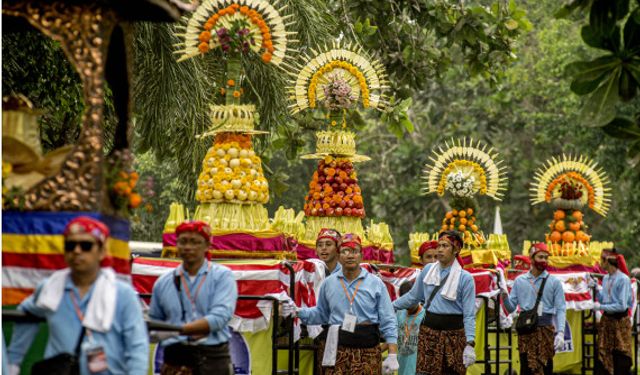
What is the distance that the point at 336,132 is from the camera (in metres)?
16.7

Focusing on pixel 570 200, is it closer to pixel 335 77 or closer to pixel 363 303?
pixel 335 77

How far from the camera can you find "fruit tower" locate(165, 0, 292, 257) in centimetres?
1289

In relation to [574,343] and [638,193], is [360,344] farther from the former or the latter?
[638,193]

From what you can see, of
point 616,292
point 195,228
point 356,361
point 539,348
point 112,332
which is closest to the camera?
point 112,332

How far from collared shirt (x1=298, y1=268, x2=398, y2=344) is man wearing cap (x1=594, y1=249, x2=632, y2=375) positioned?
8234mm

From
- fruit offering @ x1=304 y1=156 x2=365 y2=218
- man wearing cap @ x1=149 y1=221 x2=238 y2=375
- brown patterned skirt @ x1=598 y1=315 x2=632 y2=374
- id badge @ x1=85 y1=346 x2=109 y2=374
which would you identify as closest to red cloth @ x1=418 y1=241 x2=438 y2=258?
fruit offering @ x1=304 y1=156 x2=365 y2=218

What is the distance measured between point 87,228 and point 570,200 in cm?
1571

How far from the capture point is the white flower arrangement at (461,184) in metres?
19.0

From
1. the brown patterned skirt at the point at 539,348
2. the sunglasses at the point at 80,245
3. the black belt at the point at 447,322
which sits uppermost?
the sunglasses at the point at 80,245

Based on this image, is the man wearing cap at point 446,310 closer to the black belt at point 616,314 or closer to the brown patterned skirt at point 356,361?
the brown patterned skirt at point 356,361

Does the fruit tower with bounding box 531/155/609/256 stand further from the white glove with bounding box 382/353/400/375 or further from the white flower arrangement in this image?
the white glove with bounding box 382/353/400/375

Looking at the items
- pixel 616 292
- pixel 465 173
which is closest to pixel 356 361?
pixel 465 173

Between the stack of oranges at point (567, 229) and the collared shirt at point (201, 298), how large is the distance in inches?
524

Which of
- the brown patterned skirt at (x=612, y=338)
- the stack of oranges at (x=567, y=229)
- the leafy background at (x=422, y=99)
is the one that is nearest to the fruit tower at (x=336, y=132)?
the leafy background at (x=422, y=99)
